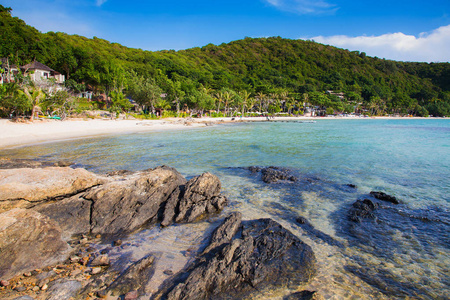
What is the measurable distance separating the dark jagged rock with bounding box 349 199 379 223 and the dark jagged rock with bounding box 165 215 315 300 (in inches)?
115

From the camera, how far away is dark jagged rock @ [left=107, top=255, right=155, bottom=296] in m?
4.55

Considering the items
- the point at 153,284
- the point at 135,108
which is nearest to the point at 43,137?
the point at 153,284

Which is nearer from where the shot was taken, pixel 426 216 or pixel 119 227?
pixel 119 227

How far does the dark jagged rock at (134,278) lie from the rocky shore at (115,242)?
19 mm

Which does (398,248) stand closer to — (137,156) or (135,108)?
(137,156)

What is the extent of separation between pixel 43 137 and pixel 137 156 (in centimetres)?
1424

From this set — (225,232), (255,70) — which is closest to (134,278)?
(225,232)

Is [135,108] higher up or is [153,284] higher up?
[135,108]

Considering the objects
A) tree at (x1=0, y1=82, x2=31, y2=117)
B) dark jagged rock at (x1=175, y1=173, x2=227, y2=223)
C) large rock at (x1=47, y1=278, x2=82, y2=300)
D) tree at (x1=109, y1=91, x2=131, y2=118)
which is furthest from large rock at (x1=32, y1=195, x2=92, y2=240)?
tree at (x1=109, y1=91, x2=131, y2=118)

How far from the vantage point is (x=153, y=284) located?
4.77 m

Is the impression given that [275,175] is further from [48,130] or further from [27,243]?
[48,130]

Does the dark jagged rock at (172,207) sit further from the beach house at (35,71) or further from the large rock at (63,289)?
the beach house at (35,71)

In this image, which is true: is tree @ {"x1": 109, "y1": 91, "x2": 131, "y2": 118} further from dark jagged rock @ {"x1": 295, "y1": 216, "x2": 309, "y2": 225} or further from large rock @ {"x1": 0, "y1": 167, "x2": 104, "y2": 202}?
dark jagged rock @ {"x1": 295, "y1": 216, "x2": 309, "y2": 225}

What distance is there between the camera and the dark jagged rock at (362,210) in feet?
26.2
